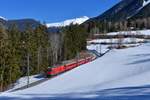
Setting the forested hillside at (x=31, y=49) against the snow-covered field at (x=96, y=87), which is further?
the forested hillside at (x=31, y=49)

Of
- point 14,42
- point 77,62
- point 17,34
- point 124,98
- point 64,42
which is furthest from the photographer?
point 64,42

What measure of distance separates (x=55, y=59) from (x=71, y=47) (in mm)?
9274

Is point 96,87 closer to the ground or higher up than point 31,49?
closer to the ground

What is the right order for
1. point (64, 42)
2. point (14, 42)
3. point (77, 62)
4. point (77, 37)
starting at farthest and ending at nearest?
point (77, 37) → point (64, 42) → point (14, 42) → point (77, 62)

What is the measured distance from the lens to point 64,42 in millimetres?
106312

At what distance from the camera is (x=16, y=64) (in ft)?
221

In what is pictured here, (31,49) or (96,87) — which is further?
(31,49)

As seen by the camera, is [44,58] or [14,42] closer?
[14,42]

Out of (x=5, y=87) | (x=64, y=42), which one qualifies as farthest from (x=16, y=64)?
(x=64, y=42)

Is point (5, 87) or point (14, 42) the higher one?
point (14, 42)

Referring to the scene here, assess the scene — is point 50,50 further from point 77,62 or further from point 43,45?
point 77,62

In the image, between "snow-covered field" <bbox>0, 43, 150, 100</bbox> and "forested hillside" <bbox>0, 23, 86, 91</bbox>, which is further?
"forested hillside" <bbox>0, 23, 86, 91</bbox>

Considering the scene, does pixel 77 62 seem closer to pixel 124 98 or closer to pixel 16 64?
pixel 16 64

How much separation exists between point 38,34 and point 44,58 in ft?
19.3
